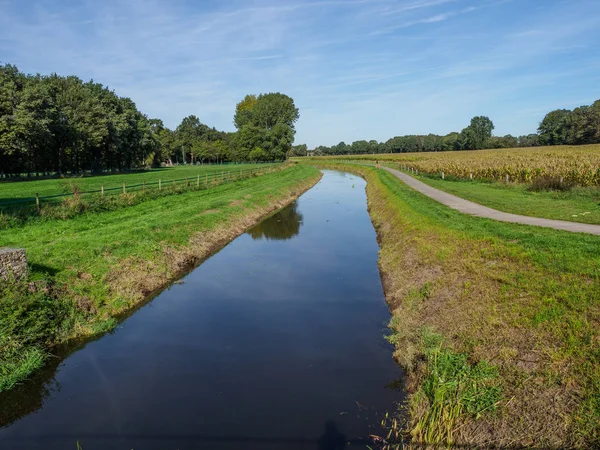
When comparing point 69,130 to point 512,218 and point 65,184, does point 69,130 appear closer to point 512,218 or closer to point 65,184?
point 65,184

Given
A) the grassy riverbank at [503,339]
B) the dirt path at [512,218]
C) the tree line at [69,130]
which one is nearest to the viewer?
the grassy riverbank at [503,339]

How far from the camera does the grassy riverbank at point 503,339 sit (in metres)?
5.97

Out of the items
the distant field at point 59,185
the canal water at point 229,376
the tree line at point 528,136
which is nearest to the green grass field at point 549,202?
the canal water at point 229,376

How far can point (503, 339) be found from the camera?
7.75 meters

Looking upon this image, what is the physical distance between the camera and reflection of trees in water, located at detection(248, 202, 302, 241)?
24.0 metres

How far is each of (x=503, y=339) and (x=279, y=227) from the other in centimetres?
1948

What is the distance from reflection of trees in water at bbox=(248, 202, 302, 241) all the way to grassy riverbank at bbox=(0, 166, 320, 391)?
131cm

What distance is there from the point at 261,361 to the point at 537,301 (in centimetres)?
631

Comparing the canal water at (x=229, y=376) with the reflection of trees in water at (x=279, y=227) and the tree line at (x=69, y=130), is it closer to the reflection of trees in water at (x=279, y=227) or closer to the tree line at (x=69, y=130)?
A: the reflection of trees in water at (x=279, y=227)

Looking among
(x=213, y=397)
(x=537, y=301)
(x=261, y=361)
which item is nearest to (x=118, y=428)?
(x=213, y=397)

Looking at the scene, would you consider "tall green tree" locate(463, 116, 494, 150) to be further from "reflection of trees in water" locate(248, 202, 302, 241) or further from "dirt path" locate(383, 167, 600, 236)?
"dirt path" locate(383, 167, 600, 236)

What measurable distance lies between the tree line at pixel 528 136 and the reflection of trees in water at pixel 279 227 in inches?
3662

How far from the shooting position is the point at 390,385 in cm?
841

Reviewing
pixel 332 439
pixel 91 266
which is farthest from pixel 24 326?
pixel 332 439
